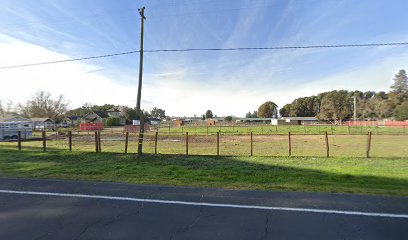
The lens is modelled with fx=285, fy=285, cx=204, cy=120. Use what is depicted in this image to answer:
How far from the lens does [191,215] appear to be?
558 centimetres

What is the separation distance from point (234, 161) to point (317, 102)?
147346mm

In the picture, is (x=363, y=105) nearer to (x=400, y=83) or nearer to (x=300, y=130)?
(x=400, y=83)

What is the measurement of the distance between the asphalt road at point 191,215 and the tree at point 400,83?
435ft

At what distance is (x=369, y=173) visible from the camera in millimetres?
10594

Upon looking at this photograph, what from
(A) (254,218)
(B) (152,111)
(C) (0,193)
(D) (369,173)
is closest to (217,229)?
(A) (254,218)

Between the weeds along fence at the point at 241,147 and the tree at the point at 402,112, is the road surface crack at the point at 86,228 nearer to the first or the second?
the weeds along fence at the point at 241,147

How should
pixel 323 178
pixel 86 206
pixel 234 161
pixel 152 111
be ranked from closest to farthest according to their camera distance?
pixel 86 206 < pixel 323 178 < pixel 234 161 < pixel 152 111

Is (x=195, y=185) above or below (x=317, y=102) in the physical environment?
below

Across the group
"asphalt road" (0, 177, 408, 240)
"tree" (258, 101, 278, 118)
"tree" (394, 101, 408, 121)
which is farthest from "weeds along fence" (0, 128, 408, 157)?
"tree" (258, 101, 278, 118)

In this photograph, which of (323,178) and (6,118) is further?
(6,118)

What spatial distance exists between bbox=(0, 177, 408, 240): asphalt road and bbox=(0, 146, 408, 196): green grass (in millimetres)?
1222

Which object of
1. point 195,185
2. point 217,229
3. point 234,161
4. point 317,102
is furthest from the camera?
point 317,102

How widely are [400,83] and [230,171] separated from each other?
134m

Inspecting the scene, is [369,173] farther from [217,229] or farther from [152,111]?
[152,111]
